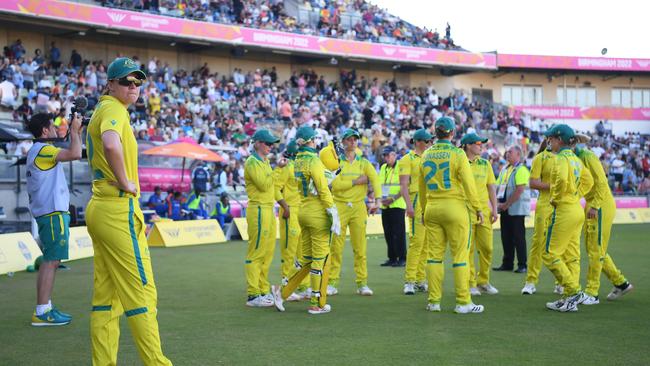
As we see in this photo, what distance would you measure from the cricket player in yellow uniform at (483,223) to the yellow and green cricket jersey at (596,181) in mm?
1684

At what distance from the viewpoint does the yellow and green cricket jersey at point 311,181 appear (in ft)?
28.6

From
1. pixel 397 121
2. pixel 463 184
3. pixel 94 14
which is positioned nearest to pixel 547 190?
pixel 463 184

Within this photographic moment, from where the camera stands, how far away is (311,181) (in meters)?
8.81

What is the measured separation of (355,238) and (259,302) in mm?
1827

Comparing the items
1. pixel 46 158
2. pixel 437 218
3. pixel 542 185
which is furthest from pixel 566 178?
pixel 46 158

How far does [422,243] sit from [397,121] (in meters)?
25.9

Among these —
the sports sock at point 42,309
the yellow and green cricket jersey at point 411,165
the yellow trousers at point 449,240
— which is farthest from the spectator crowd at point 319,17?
the yellow trousers at point 449,240

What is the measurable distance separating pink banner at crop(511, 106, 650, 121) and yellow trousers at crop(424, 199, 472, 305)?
140ft

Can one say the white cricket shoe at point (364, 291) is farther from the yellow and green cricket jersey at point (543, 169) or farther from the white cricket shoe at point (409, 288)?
the yellow and green cricket jersey at point (543, 169)

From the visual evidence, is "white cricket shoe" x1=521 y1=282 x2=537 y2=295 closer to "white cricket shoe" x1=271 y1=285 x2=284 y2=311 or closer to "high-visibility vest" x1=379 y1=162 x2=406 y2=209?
"white cricket shoe" x1=271 y1=285 x2=284 y2=311

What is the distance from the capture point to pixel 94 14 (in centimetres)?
2922

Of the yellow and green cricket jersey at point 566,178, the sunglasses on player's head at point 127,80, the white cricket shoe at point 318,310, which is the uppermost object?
the sunglasses on player's head at point 127,80

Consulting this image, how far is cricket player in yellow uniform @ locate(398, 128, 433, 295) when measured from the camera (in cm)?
1036

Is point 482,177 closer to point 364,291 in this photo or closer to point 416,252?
point 416,252
